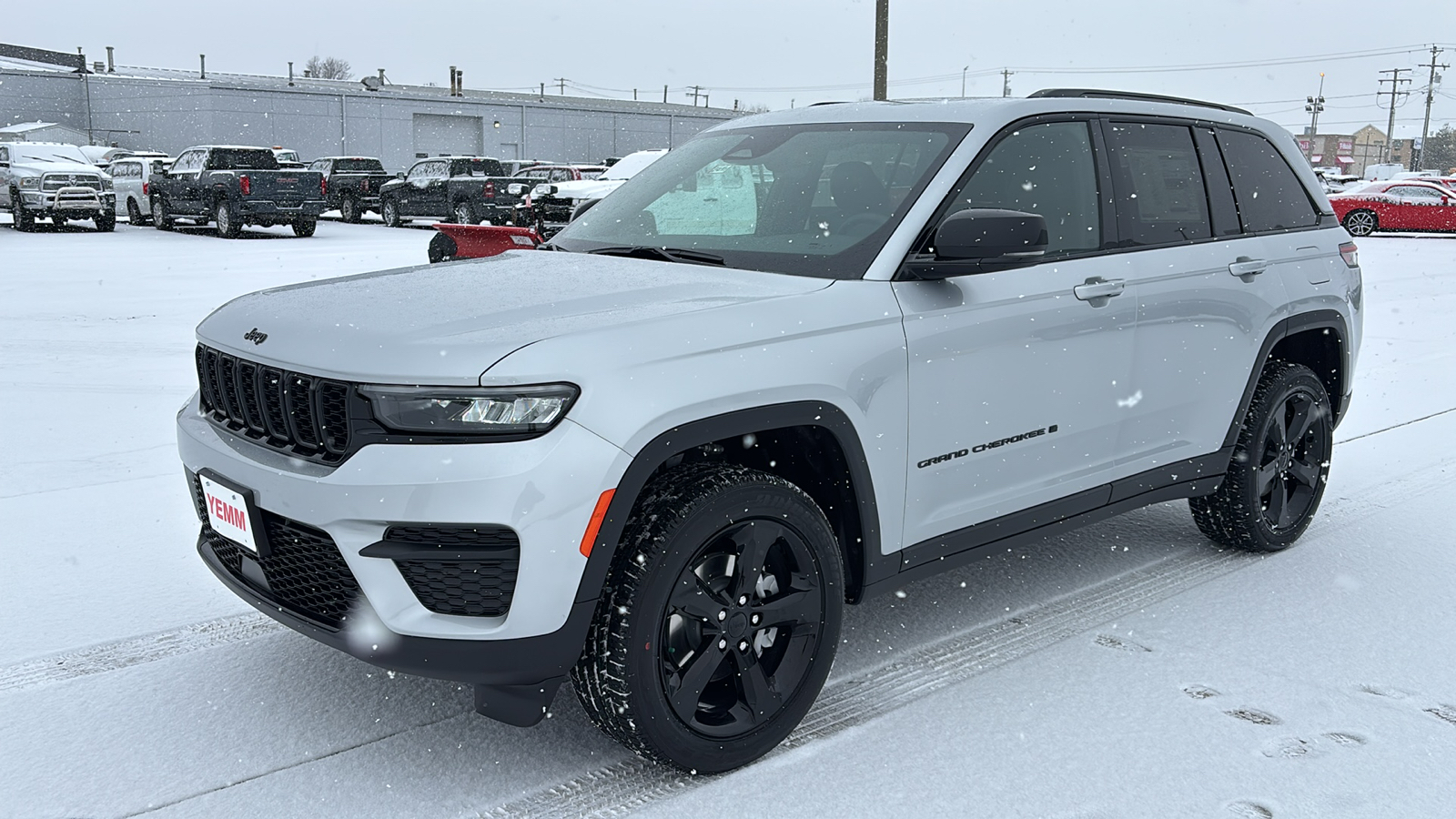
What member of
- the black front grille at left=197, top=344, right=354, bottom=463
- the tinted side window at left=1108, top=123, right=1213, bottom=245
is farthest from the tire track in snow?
the tinted side window at left=1108, top=123, right=1213, bottom=245

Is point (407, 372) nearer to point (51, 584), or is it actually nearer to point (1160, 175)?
point (51, 584)

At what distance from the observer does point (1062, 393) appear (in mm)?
3855

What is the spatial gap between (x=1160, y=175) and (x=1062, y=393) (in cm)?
112

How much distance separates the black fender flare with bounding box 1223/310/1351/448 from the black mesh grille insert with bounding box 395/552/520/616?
320 centimetres

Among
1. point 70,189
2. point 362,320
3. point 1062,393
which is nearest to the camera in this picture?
point 362,320

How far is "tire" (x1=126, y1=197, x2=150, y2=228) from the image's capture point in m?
26.8

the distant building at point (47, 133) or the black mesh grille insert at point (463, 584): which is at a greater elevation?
the distant building at point (47, 133)

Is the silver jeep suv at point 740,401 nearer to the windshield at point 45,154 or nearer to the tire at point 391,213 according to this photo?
the tire at point 391,213

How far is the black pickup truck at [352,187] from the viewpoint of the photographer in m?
29.3

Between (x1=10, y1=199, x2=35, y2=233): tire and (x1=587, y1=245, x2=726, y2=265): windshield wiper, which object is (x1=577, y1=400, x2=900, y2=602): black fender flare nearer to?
(x1=587, y1=245, x2=726, y2=265): windshield wiper

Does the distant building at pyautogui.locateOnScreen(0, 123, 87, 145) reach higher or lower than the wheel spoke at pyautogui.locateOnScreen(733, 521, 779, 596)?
higher

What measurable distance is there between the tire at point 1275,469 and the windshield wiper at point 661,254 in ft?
8.09

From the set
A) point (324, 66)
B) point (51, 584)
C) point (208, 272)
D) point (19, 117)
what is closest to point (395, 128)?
point (19, 117)

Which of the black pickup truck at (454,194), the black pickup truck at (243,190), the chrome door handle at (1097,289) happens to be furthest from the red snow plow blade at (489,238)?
the black pickup truck at (454,194)
